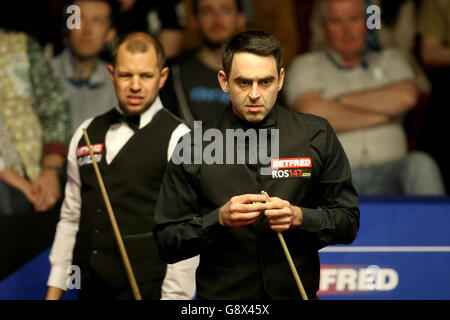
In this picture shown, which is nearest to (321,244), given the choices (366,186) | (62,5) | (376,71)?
(366,186)

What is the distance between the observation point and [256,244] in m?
1.88

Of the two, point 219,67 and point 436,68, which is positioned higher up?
point 436,68

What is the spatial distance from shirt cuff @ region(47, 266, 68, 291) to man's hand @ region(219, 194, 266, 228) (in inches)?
38.0

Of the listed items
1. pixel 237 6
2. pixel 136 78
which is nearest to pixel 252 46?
pixel 136 78

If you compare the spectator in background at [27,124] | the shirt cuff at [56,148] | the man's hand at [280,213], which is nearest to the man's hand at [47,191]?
the spectator in background at [27,124]

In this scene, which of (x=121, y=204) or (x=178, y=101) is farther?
(x=178, y=101)

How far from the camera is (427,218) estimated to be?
9.54ft

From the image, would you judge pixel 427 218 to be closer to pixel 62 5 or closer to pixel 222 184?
pixel 222 184

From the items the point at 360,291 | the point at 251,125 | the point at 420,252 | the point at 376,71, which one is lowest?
the point at 360,291

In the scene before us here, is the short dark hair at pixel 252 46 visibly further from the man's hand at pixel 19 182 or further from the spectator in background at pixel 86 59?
the man's hand at pixel 19 182

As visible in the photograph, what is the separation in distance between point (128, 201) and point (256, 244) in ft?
2.01

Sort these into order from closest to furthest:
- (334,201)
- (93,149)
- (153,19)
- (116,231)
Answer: (334,201) < (116,231) < (93,149) < (153,19)

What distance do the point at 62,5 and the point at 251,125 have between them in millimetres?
2670

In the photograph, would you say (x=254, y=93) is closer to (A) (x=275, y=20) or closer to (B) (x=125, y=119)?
(B) (x=125, y=119)
